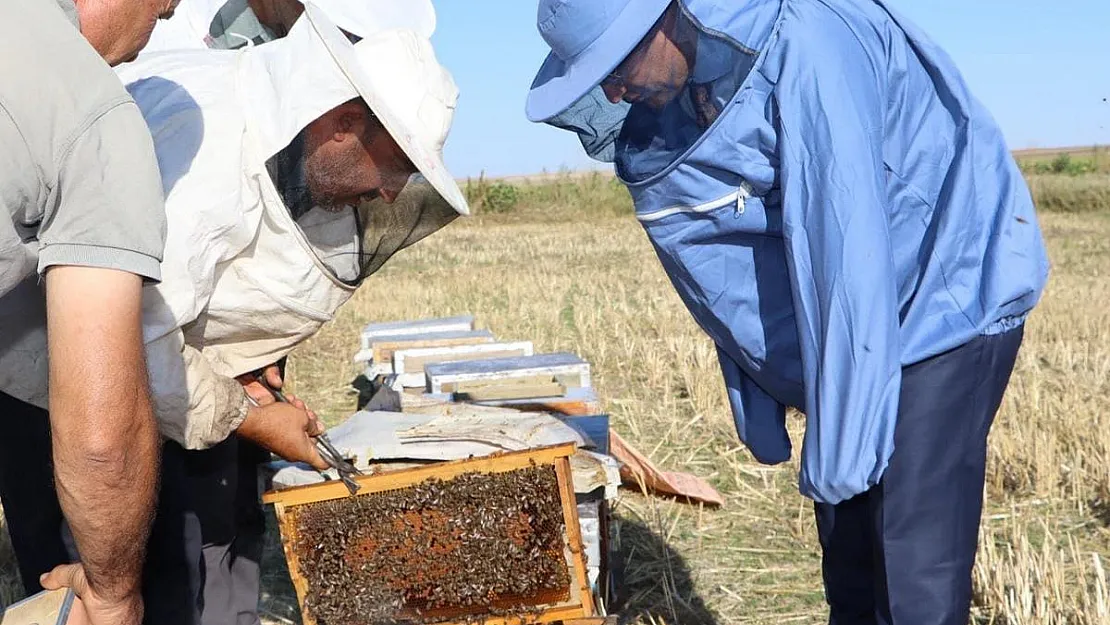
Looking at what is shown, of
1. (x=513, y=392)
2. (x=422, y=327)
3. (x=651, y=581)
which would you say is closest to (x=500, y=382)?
(x=513, y=392)

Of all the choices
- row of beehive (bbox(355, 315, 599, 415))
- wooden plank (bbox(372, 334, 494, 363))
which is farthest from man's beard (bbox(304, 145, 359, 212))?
wooden plank (bbox(372, 334, 494, 363))

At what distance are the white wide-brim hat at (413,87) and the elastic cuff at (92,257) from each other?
36.4 inches

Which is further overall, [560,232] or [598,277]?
[560,232]

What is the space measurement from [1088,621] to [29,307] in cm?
332

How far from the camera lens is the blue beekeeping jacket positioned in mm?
2344

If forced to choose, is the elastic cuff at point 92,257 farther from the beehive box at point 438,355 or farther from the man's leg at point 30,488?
the beehive box at point 438,355

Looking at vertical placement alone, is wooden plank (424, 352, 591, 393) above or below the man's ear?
below

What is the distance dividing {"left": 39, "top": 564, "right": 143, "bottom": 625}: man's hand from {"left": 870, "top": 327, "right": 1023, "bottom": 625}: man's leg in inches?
67.7

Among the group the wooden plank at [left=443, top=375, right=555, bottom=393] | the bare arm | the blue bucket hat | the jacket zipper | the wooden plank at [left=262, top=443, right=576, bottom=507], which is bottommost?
the wooden plank at [left=443, top=375, right=555, bottom=393]

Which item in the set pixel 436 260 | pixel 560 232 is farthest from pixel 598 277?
pixel 560 232

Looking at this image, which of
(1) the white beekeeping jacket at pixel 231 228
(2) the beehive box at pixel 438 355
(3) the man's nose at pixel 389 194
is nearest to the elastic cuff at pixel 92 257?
(1) the white beekeeping jacket at pixel 231 228

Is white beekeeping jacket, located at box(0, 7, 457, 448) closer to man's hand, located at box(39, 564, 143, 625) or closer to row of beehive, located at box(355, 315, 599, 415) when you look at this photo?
man's hand, located at box(39, 564, 143, 625)

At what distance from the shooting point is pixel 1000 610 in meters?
3.90

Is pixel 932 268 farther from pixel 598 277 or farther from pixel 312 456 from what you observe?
pixel 598 277
